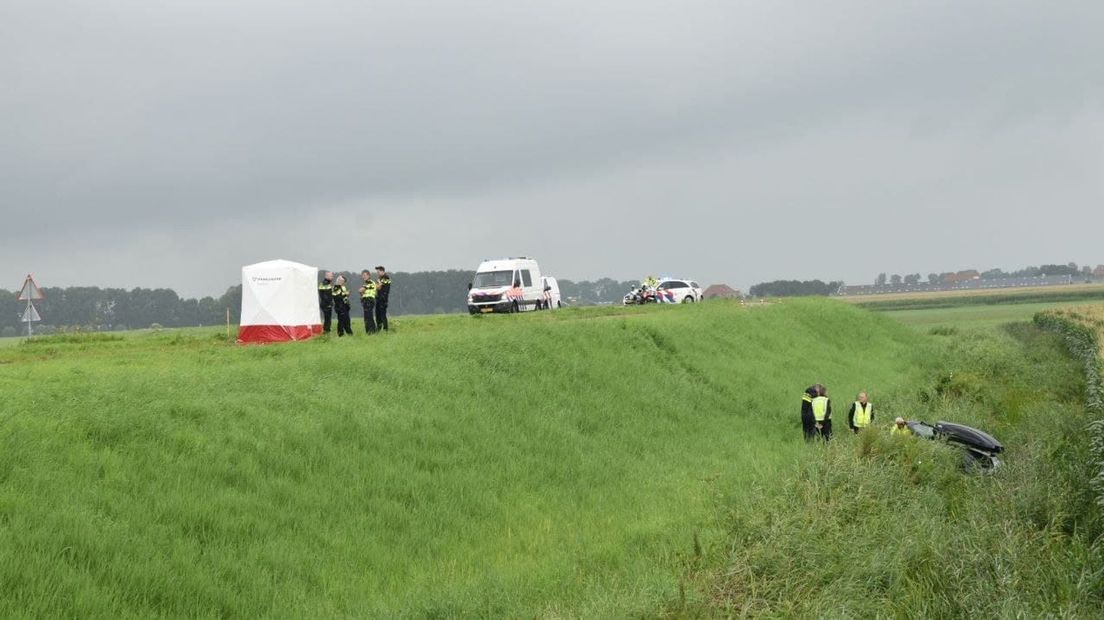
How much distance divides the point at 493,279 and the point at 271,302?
1550cm

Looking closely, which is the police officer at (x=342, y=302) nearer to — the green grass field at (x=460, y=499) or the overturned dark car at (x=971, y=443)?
the green grass field at (x=460, y=499)

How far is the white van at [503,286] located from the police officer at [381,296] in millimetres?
11328

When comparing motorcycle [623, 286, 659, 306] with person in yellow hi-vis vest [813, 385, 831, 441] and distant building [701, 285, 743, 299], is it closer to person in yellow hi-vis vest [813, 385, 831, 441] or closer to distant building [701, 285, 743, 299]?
distant building [701, 285, 743, 299]

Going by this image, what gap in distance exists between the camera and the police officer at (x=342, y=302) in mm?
27469

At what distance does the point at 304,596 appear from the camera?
38.7 feet

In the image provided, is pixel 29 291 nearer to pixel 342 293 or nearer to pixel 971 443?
pixel 342 293

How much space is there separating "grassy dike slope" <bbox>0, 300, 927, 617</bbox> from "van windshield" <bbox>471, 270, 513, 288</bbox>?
1318cm

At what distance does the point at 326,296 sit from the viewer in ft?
93.2

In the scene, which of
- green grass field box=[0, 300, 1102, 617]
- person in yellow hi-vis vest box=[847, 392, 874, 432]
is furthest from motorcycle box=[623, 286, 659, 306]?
person in yellow hi-vis vest box=[847, 392, 874, 432]

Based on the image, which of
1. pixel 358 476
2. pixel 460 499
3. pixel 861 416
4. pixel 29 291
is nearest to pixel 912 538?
pixel 460 499

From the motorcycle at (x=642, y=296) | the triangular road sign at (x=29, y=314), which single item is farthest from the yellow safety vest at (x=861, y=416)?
the motorcycle at (x=642, y=296)

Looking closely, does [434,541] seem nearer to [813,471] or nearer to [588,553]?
[588,553]

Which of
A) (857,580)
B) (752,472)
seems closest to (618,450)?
(752,472)

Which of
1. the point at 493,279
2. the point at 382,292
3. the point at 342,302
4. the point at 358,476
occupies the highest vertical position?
the point at 493,279
